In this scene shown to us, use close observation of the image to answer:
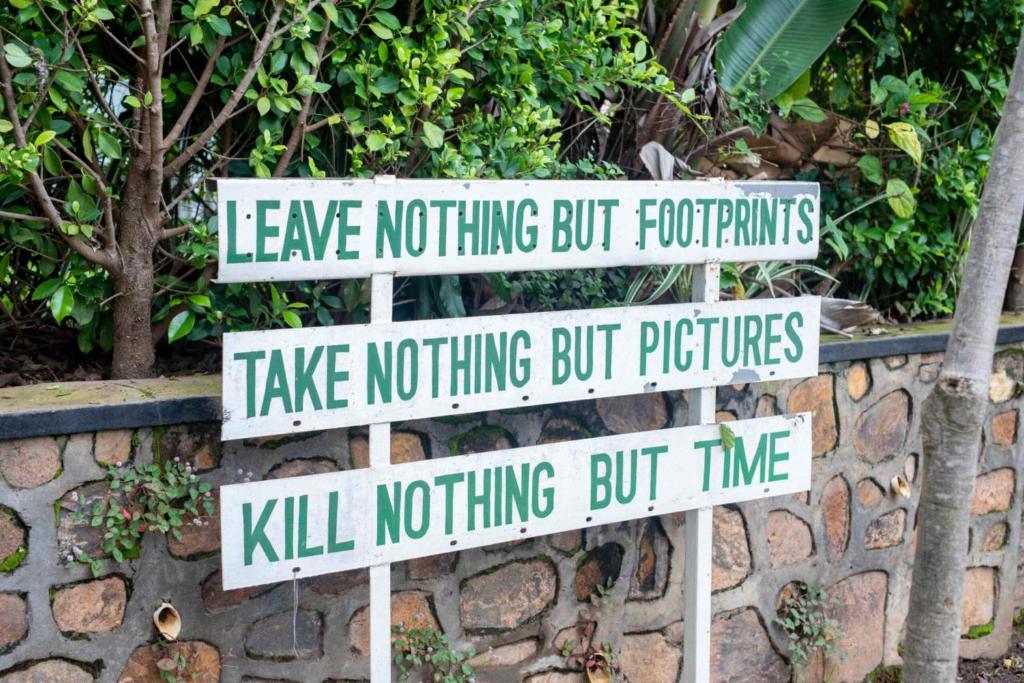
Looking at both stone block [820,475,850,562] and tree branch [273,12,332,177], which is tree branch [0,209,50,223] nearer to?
tree branch [273,12,332,177]

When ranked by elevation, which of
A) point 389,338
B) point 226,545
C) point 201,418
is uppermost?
point 389,338

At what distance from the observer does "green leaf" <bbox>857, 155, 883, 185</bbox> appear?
4.05 m

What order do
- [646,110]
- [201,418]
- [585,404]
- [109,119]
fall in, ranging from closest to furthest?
[201,418] → [109,119] → [585,404] → [646,110]

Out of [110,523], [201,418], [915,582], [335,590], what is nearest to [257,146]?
[201,418]

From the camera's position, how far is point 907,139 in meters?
3.87

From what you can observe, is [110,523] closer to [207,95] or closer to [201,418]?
[201,418]

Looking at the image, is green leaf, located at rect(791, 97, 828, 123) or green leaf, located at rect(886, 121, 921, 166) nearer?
green leaf, located at rect(886, 121, 921, 166)

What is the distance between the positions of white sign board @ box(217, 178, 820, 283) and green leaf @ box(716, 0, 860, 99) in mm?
1048

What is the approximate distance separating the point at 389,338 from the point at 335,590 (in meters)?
0.78

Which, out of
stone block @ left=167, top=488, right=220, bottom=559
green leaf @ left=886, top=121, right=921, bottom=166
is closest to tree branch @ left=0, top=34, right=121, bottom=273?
stone block @ left=167, top=488, right=220, bottom=559

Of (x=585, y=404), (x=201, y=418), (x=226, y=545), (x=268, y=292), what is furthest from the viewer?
(x=585, y=404)

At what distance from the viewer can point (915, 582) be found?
2.85 meters

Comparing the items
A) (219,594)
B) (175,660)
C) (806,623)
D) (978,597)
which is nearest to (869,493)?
(806,623)

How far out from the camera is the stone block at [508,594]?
2.98 m
